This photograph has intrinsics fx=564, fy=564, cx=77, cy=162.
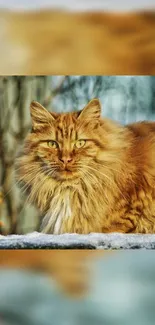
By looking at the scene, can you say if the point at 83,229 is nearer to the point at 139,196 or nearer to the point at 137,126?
the point at 139,196

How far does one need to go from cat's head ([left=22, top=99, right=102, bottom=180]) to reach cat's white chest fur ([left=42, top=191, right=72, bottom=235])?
3.5 inches

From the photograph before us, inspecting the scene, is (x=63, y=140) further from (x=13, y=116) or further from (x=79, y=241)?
(x=79, y=241)

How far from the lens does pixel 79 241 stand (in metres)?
2.32

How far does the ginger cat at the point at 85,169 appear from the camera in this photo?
2.37 meters

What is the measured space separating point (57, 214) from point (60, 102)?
470mm

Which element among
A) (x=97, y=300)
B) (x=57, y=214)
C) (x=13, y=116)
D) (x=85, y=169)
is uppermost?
(x=13, y=116)

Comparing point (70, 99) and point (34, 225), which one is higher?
point (70, 99)

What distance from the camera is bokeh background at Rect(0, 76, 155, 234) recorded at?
2.36m

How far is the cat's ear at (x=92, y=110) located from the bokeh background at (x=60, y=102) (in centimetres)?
2

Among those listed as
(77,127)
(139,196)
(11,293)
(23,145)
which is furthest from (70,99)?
(11,293)
